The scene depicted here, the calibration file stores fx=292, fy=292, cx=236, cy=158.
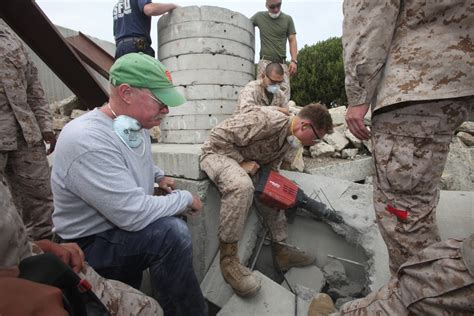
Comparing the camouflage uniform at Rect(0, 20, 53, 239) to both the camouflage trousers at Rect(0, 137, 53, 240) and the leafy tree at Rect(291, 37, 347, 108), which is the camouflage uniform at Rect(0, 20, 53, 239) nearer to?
the camouflage trousers at Rect(0, 137, 53, 240)

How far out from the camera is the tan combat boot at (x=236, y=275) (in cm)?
218

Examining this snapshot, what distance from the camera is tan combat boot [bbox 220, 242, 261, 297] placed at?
7.16 feet

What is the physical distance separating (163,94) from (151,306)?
1.13 meters

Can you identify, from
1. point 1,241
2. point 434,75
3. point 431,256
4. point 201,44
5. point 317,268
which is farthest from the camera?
point 201,44

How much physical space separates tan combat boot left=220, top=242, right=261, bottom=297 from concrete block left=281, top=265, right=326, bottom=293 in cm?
55

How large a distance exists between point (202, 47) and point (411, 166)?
283 cm

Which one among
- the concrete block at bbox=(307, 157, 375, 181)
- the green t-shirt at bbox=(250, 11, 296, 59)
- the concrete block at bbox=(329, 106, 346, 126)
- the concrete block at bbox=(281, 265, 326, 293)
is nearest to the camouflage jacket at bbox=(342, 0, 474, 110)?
the concrete block at bbox=(281, 265, 326, 293)

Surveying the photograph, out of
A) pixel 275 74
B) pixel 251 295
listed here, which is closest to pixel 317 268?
pixel 251 295

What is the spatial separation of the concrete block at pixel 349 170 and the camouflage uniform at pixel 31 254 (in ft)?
8.77

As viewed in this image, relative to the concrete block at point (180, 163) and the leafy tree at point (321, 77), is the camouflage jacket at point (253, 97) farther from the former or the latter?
the leafy tree at point (321, 77)

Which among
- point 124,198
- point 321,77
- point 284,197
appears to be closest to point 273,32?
point 284,197

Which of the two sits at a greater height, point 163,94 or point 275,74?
point 275,74

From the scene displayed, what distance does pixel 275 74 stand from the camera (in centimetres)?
362

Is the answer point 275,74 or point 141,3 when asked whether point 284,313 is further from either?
point 141,3
